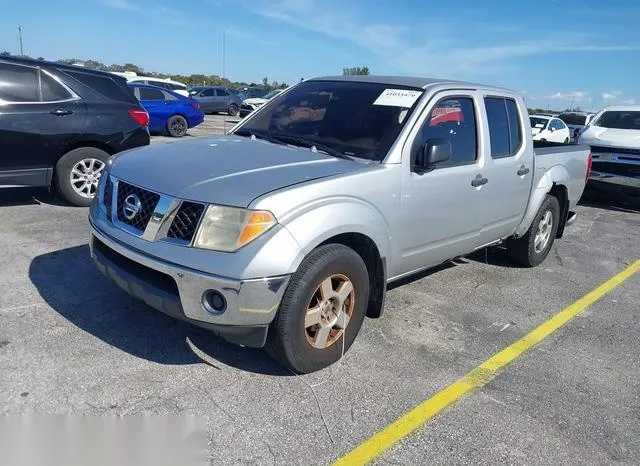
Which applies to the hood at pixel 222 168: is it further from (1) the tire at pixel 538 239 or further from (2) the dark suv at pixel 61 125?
(2) the dark suv at pixel 61 125

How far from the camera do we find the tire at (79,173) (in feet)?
21.0

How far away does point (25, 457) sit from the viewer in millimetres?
2391

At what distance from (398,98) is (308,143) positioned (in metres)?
0.75

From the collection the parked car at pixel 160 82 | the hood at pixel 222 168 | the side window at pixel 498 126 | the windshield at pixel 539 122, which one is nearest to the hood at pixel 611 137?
the side window at pixel 498 126

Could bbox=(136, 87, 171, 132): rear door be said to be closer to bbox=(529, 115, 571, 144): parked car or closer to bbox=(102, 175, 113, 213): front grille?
bbox=(529, 115, 571, 144): parked car

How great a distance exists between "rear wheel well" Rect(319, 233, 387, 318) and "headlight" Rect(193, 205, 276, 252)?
583 millimetres

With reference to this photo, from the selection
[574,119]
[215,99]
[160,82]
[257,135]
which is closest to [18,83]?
[257,135]

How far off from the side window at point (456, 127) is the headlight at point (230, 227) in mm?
1612

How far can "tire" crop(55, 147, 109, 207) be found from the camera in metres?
6.41

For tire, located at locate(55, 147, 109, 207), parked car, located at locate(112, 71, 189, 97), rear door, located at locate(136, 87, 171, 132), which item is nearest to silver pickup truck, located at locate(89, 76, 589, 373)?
tire, located at locate(55, 147, 109, 207)

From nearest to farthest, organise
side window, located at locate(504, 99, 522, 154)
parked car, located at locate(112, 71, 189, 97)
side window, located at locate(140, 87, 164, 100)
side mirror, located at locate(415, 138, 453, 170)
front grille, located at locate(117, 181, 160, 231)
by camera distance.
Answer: front grille, located at locate(117, 181, 160, 231), side mirror, located at locate(415, 138, 453, 170), side window, located at locate(504, 99, 522, 154), side window, located at locate(140, 87, 164, 100), parked car, located at locate(112, 71, 189, 97)

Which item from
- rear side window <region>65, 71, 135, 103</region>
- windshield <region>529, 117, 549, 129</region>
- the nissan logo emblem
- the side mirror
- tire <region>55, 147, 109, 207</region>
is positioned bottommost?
tire <region>55, 147, 109, 207</region>

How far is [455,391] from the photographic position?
3240 mm

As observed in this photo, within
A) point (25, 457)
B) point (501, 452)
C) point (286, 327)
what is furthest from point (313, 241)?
point (25, 457)
